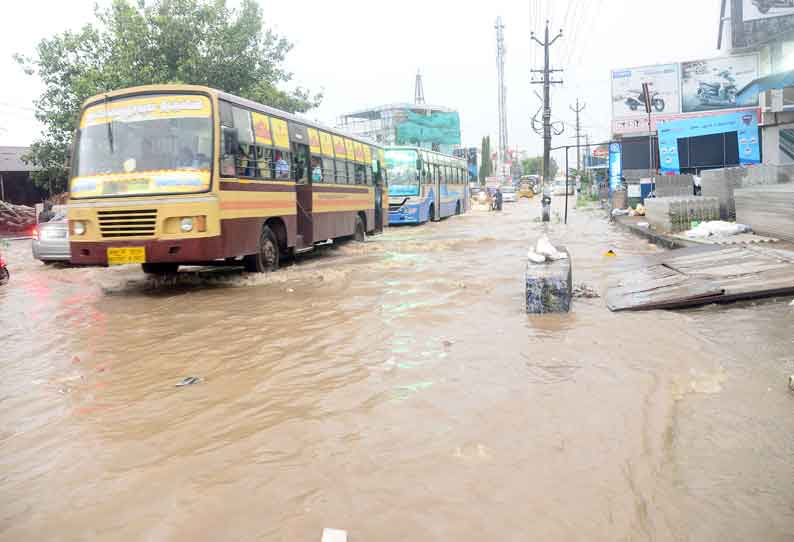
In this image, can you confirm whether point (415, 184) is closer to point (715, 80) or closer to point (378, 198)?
point (378, 198)

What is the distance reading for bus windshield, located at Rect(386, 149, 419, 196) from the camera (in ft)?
76.6

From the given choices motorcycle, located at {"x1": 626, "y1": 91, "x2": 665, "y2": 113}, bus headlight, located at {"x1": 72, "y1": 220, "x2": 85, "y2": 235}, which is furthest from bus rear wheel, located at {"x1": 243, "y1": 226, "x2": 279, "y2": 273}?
motorcycle, located at {"x1": 626, "y1": 91, "x2": 665, "y2": 113}

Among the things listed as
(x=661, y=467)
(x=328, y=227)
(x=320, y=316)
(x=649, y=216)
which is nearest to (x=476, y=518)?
(x=661, y=467)

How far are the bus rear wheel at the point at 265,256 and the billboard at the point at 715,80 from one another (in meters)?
36.4

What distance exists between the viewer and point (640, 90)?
42.5m

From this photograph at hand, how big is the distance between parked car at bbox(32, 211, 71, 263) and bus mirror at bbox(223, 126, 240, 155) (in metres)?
6.06

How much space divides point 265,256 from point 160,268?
175 centimetres

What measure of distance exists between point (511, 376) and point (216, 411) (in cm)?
201

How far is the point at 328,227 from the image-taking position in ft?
45.7

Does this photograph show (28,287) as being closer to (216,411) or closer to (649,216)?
(216,411)

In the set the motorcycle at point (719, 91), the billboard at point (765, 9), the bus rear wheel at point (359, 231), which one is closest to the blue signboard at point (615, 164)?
the billboard at point (765, 9)

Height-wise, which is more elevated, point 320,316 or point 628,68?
point 628,68

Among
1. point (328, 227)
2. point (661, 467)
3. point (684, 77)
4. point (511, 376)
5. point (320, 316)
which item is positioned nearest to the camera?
point (661, 467)

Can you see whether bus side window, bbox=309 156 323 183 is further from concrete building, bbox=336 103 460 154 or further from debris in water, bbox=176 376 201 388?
concrete building, bbox=336 103 460 154
